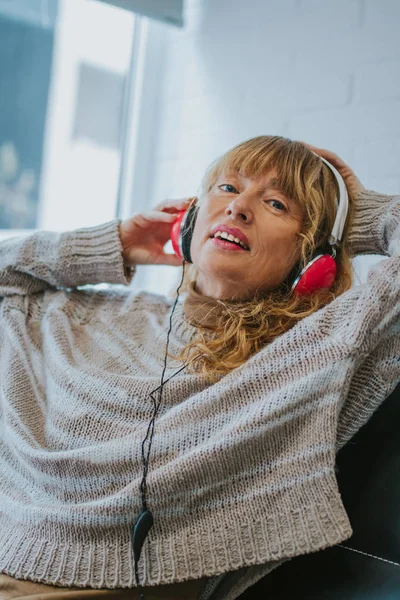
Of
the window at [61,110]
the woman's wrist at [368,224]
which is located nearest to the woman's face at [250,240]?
the woman's wrist at [368,224]

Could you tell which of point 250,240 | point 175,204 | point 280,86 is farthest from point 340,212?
point 280,86

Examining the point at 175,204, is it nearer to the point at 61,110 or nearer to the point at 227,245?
the point at 227,245

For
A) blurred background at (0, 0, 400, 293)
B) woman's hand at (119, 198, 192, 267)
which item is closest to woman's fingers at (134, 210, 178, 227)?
woman's hand at (119, 198, 192, 267)

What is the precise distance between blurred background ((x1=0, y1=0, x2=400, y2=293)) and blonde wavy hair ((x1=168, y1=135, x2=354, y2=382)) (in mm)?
415

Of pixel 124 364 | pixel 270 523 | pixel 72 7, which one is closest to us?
pixel 270 523

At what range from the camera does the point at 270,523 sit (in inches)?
41.6

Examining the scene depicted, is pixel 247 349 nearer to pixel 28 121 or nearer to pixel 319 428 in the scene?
pixel 319 428

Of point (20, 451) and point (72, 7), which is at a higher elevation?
point (72, 7)

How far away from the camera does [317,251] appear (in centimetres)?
132

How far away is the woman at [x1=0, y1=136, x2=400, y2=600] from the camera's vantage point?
42.2 inches

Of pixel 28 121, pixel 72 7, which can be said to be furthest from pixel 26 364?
pixel 72 7

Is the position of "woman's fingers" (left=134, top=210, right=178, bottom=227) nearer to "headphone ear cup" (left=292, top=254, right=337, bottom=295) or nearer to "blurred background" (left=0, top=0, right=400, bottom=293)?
"headphone ear cup" (left=292, top=254, right=337, bottom=295)

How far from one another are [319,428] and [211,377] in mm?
220

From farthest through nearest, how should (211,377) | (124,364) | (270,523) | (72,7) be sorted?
(72,7), (124,364), (211,377), (270,523)
